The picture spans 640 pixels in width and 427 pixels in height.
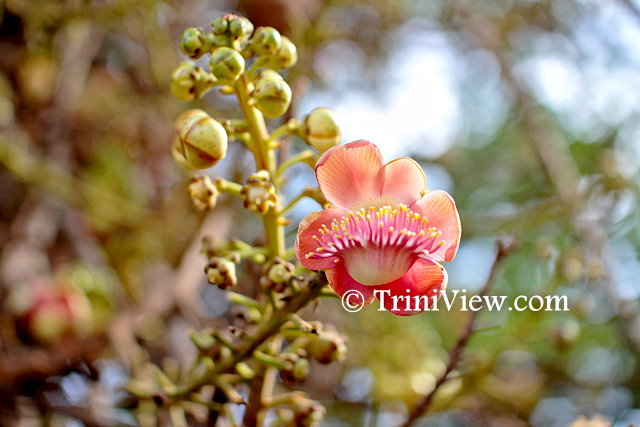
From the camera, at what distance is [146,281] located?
81.7 inches

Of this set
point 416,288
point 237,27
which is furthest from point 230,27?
point 416,288

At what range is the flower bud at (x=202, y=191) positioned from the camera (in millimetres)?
772

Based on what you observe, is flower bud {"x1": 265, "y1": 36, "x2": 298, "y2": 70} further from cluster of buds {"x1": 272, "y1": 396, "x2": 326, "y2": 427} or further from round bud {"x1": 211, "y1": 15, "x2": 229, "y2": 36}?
cluster of buds {"x1": 272, "y1": 396, "x2": 326, "y2": 427}

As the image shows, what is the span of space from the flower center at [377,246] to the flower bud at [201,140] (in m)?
0.15

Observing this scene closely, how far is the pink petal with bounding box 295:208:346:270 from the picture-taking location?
706 mm

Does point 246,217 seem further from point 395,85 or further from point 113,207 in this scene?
point 395,85

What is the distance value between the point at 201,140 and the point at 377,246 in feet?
0.73

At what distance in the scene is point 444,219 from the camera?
714 millimetres

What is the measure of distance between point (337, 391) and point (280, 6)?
1086 mm

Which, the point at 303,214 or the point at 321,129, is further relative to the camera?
the point at 303,214

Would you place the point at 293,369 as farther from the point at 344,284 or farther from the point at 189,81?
the point at 189,81

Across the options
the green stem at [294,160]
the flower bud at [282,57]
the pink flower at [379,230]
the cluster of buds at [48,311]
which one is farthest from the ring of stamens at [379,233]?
the cluster of buds at [48,311]

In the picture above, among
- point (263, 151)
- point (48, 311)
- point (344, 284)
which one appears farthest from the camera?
point (48, 311)

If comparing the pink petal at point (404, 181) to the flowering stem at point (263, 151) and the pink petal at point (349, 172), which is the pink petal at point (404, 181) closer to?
the pink petal at point (349, 172)
